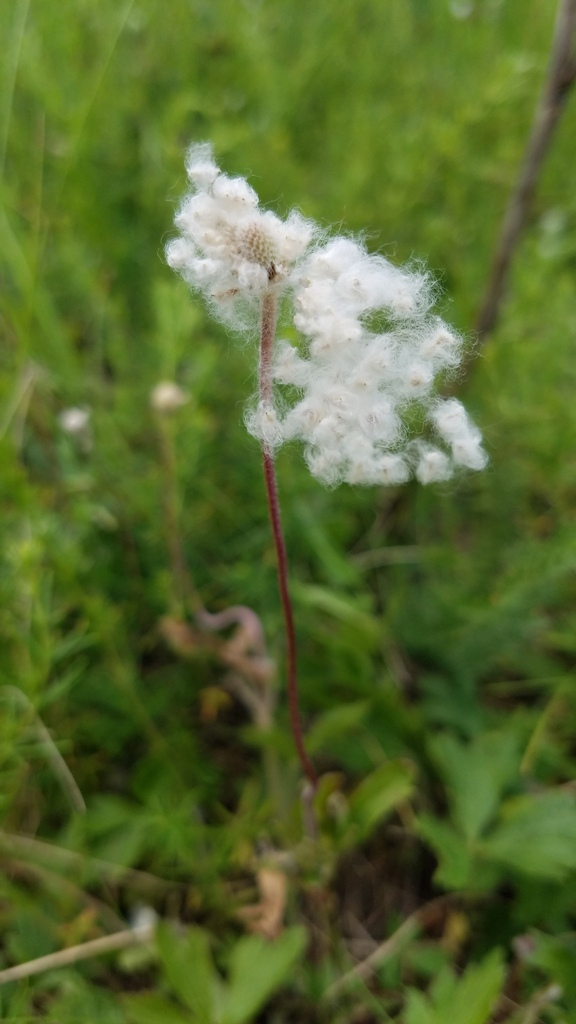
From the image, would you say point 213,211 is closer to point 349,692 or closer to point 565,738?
A: point 349,692

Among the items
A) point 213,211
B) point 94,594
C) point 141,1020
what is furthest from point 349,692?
point 213,211

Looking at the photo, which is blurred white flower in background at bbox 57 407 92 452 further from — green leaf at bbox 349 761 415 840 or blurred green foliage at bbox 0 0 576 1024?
green leaf at bbox 349 761 415 840

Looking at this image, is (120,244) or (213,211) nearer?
(213,211)

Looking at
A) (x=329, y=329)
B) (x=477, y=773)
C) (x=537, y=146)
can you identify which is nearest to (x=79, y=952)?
(x=477, y=773)

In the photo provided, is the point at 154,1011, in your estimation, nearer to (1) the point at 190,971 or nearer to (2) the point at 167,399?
(1) the point at 190,971

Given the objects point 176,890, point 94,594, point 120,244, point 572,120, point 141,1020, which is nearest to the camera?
point 141,1020

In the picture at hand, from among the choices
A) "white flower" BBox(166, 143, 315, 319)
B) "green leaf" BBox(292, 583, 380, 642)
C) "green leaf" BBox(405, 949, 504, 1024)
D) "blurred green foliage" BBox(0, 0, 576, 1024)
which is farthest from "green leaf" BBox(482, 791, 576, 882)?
"white flower" BBox(166, 143, 315, 319)
